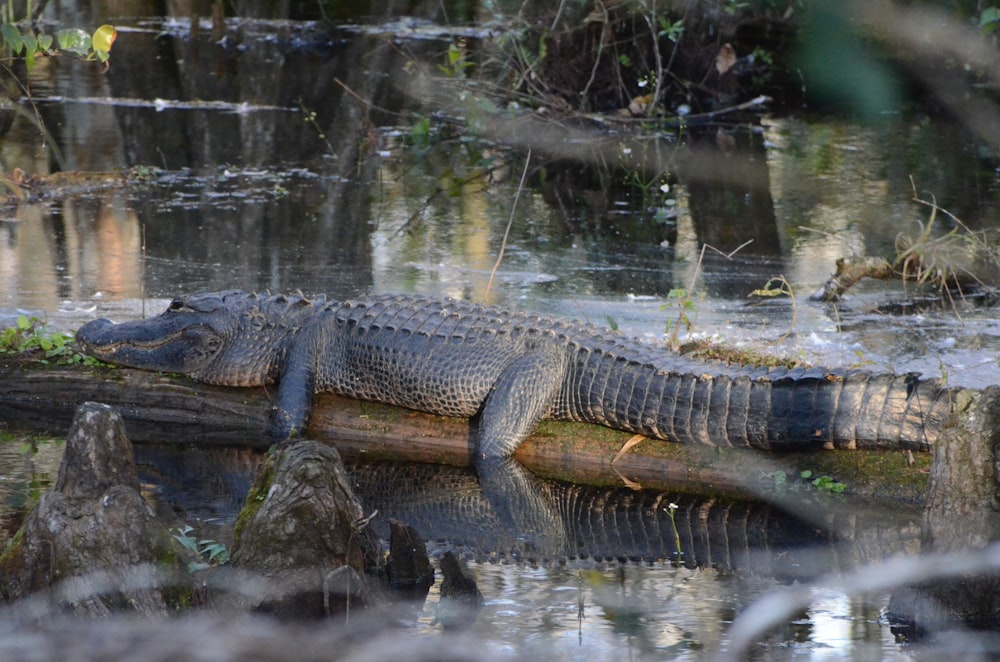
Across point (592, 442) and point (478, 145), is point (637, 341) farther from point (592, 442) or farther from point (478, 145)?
point (478, 145)

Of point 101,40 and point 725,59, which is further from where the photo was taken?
point 725,59

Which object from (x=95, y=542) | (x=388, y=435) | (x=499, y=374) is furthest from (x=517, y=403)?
(x=95, y=542)

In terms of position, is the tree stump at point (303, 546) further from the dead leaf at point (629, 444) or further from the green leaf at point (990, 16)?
the green leaf at point (990, 16)

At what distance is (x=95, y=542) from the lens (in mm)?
4047

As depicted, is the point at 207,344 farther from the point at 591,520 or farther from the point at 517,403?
the point at 591,520

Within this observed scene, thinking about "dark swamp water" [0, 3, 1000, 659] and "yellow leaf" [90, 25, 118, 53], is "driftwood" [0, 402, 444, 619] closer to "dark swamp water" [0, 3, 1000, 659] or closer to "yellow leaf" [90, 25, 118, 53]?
"dark swamp water" [0, 3, 1000, 659]

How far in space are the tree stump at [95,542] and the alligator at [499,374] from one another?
1745 millimetres

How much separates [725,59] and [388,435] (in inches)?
433

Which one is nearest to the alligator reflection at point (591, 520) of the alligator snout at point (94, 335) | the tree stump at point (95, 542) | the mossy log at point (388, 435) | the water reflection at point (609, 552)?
the water reflection at point (609, 552)

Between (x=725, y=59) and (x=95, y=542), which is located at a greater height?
(x=725, y=59)

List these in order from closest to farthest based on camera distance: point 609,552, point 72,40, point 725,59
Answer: point 609,552
point 72,40
point 725,59

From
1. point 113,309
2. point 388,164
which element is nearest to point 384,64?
point 388,164

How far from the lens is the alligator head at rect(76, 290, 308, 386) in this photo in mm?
6758

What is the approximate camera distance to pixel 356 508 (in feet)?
15.1
